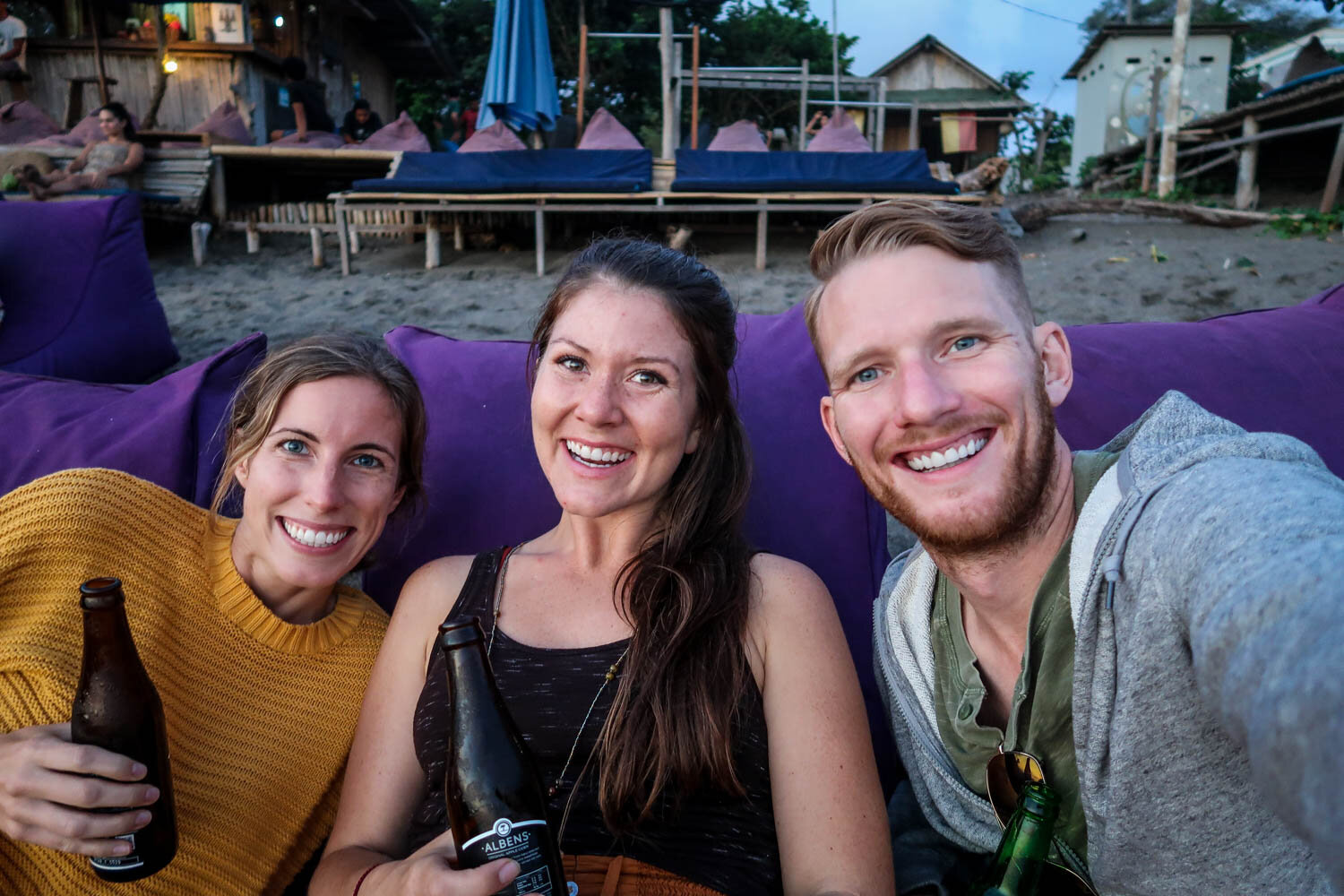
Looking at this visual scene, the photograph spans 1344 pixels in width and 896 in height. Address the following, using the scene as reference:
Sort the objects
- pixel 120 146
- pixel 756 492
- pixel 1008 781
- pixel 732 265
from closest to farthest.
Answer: pixel 1008 781 → pixel 756 492 → pixel 732 265 → pixel 120 146

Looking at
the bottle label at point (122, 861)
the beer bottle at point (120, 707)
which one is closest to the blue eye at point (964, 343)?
the beer bottle at point (120, 707)

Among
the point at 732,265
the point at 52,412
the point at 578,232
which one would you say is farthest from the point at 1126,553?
the point at 578,232

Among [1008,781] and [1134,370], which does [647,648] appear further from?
[1134,370]

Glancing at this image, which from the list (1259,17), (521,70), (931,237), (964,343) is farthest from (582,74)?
(1259,17)

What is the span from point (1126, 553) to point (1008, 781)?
68 centimetres

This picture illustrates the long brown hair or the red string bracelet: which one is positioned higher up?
the long brown hair

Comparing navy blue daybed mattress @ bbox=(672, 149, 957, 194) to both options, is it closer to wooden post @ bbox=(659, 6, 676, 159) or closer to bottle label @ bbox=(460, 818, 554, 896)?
wooden post @ bbox=(659, 6, 676, 159)

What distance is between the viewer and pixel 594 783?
200cm

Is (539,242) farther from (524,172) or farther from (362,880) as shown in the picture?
(362,880)

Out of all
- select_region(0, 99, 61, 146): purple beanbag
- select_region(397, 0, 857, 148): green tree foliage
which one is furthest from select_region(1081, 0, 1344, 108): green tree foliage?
select_region(0, 99, 61, 146): purple beanbag

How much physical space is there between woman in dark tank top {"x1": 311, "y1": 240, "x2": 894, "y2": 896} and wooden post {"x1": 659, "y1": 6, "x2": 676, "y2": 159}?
35.5 feet

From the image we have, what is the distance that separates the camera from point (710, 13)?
27.0m

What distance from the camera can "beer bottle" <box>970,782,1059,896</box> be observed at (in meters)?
1.67

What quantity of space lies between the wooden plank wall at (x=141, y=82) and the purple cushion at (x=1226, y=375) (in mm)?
17453
